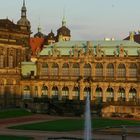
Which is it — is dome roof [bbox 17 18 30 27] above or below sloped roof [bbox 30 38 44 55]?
above

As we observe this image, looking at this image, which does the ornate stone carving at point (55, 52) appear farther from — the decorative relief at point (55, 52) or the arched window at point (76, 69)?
the arched window at point (76, 69)

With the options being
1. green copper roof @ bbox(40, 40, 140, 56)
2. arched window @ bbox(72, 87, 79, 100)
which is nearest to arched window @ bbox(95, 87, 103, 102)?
arched window @ bbox(72, 87, 79, 100)

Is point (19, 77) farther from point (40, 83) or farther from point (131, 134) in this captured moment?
point (131, 134)

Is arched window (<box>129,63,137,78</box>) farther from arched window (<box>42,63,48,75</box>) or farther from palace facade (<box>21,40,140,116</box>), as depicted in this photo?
arched window (<box>42,63,48,75</box>)

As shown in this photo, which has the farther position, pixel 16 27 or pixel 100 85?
pixel 16 27

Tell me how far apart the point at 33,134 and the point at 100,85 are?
53574mm

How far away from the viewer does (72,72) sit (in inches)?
4749

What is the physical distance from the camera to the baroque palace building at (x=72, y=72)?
116500mm

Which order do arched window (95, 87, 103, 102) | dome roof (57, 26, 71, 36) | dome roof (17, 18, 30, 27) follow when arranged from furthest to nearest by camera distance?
1. dome roof (57, 26, 71, 36)
2. dome roof (17, 18, 30, 27)
3. arched window (95, 87, 103, 102)

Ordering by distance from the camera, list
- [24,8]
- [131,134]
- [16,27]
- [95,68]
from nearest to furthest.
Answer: [131,134] → [95,68] → [16,27] → [24,8]

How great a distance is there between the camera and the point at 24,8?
15575 cm

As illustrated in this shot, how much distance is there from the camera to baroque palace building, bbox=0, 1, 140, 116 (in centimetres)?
11650

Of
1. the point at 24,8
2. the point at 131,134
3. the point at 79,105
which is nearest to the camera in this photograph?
the point at 131,134

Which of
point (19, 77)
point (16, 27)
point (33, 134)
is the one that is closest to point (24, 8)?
point (16, 27)
